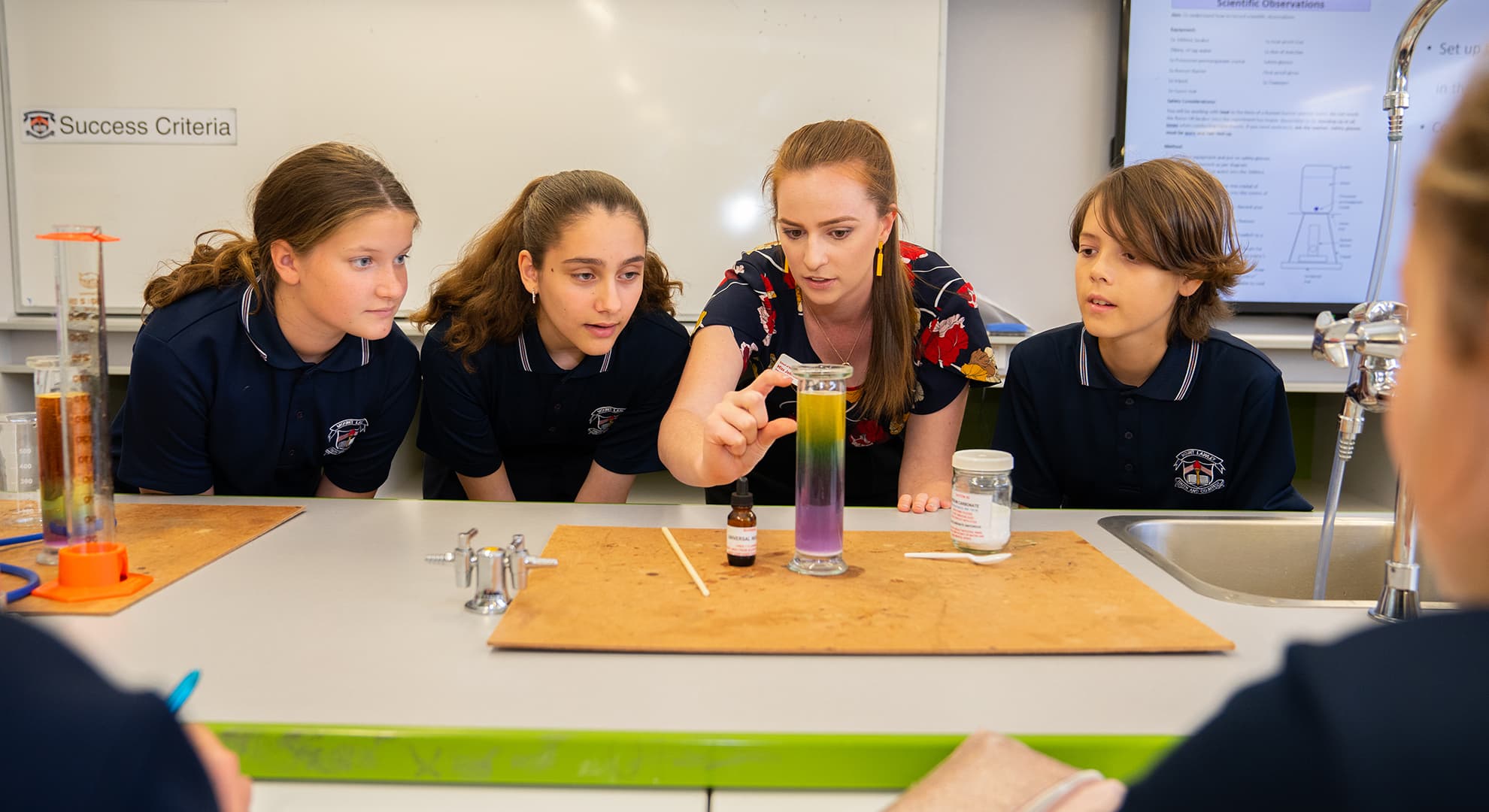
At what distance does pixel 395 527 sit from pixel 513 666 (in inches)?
21.1

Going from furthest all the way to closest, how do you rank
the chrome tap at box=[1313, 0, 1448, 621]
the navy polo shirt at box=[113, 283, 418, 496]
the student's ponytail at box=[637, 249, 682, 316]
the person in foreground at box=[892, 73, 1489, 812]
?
the student's ponytail at box=[637, 249, 682, 316] < the navy polo shirt at box=[113, 283, 418, 496] < the chrome tap at box=[1313, 0, 1448, 621] < the person in foreground at box=[892, 73, 1489, 812]

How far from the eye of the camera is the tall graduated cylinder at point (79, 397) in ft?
3.49

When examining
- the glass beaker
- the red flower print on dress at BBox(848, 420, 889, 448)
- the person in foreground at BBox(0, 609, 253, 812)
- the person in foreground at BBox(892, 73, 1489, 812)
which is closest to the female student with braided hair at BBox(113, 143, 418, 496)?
the glass beaker

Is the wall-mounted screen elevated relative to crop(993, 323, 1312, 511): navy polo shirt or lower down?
elevated

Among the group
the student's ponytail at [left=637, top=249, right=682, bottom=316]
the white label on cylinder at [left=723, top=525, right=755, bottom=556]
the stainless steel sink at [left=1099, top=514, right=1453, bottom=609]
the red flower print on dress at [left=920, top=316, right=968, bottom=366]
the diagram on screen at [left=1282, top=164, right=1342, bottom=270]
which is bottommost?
the stainless steel sink at [left=1099, top=514, right=1453, bottom=609]

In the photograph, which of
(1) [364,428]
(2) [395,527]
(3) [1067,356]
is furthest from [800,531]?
(1) [364,428]

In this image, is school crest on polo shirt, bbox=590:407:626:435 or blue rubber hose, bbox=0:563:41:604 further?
school crest on polo shirt, bbox=590:407:626:435

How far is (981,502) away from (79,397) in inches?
39.2

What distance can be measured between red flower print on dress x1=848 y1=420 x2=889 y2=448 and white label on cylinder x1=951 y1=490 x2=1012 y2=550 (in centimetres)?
70

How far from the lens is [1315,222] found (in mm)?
3002

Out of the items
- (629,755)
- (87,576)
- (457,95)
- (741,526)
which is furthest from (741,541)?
(457,95)

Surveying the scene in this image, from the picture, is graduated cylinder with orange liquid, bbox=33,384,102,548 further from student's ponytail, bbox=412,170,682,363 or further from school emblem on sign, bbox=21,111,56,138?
school emblem on sign, bbox=21,111,56,138

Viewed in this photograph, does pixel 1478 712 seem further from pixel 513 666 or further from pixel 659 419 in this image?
pixel 659 419

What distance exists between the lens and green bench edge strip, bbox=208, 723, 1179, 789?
76 cm
